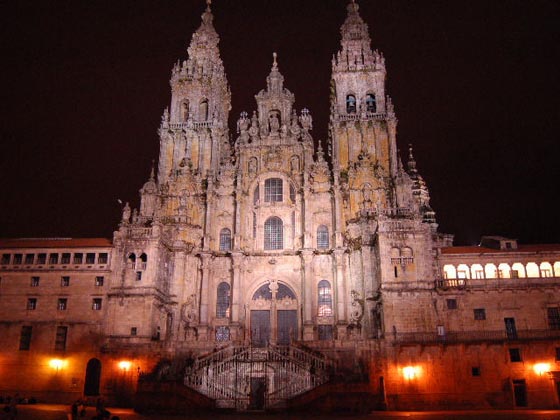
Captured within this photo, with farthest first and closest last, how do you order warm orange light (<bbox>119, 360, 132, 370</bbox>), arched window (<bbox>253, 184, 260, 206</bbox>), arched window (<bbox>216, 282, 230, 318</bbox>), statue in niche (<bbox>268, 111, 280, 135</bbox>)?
statue in niche (<bbox>268, 111, 280, 135</bbox>)
arched window (<bbox>253, 184, 260, 206</bbox>)
arched window (<bbox>216, 282, 230, 318</bbox>)
warm orange light (<bbox>119, 360, 132, 370</bbox>)

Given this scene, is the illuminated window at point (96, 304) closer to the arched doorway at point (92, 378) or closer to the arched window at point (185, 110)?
the arched doorway at point (92, 378)

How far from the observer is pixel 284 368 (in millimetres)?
42156

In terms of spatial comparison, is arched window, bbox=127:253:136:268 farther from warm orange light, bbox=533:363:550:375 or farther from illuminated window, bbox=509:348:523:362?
warm orange light, bbox=533:363:550:375

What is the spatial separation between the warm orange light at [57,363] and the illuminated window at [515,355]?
3677cm

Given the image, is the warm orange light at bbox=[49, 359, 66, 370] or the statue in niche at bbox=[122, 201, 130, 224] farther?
the statue in niche at bbox=[122, 201, 130, 224]

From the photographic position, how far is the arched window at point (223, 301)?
54812mm

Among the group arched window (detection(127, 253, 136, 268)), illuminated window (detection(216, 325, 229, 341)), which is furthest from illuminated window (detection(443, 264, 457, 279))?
arched window (detection(127, 253, 136, 268))

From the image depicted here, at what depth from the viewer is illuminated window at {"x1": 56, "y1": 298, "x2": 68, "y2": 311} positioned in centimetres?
4915

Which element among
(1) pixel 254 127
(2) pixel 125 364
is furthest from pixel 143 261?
(1) pixel 254 127

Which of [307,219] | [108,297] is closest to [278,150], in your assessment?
[307,219]

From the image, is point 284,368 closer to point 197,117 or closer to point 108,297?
point 108,297

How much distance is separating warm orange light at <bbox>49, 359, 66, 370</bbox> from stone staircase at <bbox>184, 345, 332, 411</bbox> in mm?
11756

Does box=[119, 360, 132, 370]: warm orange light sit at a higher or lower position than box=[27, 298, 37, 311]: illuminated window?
lower

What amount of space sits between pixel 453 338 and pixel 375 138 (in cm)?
2373
